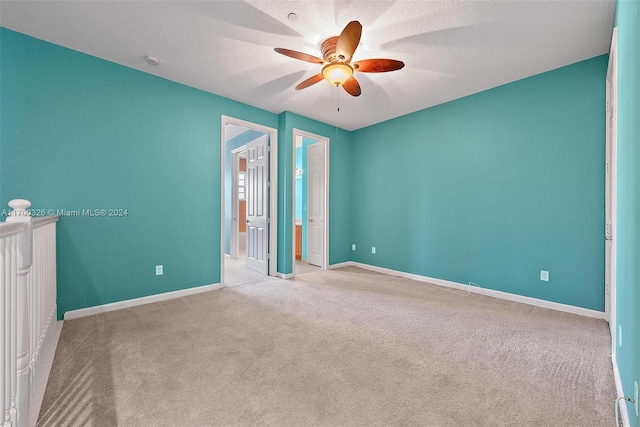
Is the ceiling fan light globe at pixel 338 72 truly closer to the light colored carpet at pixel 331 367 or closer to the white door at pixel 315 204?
the light colored carpet at pixel 331 367

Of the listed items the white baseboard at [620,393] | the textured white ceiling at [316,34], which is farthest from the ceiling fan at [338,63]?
the white baseboard at [620,393]

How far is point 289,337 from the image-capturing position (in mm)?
2398

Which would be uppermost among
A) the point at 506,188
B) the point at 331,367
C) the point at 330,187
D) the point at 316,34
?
the point at 316,34

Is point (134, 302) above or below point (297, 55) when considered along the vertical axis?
below

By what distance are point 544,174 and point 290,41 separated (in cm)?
322

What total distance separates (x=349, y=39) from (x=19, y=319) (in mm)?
2559

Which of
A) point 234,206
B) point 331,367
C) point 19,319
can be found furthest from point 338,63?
point 234,206

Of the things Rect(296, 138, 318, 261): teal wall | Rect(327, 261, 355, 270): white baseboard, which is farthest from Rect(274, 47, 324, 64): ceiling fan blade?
A: Rect(327, 261, 355, 270): white baseboard

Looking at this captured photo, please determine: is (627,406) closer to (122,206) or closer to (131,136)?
(122,206)

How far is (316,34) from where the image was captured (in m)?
2.51

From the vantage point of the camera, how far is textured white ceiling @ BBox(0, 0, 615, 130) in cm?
221

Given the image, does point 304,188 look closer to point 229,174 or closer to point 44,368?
point 229,174

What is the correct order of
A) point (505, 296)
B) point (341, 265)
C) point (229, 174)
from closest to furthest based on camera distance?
point (505, 296), point (341, 265), point (229, 174)

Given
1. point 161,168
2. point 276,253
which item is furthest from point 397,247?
Result: point 161,168
